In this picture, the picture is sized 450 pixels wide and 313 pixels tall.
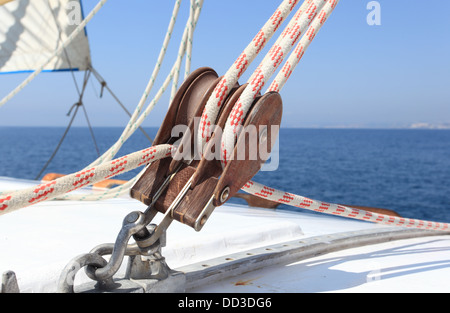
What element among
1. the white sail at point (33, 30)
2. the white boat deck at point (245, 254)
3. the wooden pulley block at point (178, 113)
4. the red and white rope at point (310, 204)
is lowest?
the white boat deck at point (245, 254)

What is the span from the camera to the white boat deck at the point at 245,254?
1131 mm

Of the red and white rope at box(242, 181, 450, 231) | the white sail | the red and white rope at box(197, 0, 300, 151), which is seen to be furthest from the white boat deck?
the white sail

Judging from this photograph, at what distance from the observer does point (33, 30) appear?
4.32 m

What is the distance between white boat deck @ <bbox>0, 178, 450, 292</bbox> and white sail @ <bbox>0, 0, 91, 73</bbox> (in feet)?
9.93

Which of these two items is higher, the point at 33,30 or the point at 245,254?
the point at 33,30

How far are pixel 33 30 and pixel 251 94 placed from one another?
3.97 meters

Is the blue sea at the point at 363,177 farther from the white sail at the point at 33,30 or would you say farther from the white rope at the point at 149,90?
the white rope at the point at 149,90

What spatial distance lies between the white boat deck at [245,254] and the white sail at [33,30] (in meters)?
3.03

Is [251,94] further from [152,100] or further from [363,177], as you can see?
[363,177]

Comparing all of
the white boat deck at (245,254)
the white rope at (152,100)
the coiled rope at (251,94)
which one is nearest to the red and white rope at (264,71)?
the coiled rope at (251,94)

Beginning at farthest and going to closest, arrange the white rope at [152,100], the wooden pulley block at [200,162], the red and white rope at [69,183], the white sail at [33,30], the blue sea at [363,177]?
the blue sea at [363,177], the white sail at [33,30], the white rope at [152,100], the wooden pulley block at [200,162], the red and white rope at [69,183]

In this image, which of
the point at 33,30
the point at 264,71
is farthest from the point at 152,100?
the point at 33,30

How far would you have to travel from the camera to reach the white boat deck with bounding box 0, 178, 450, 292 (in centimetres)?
113

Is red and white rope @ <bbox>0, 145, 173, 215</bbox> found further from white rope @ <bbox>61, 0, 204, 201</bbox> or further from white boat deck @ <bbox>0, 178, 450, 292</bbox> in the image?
white rope @ <bbox>61, 0, 204, 201</bbox>
